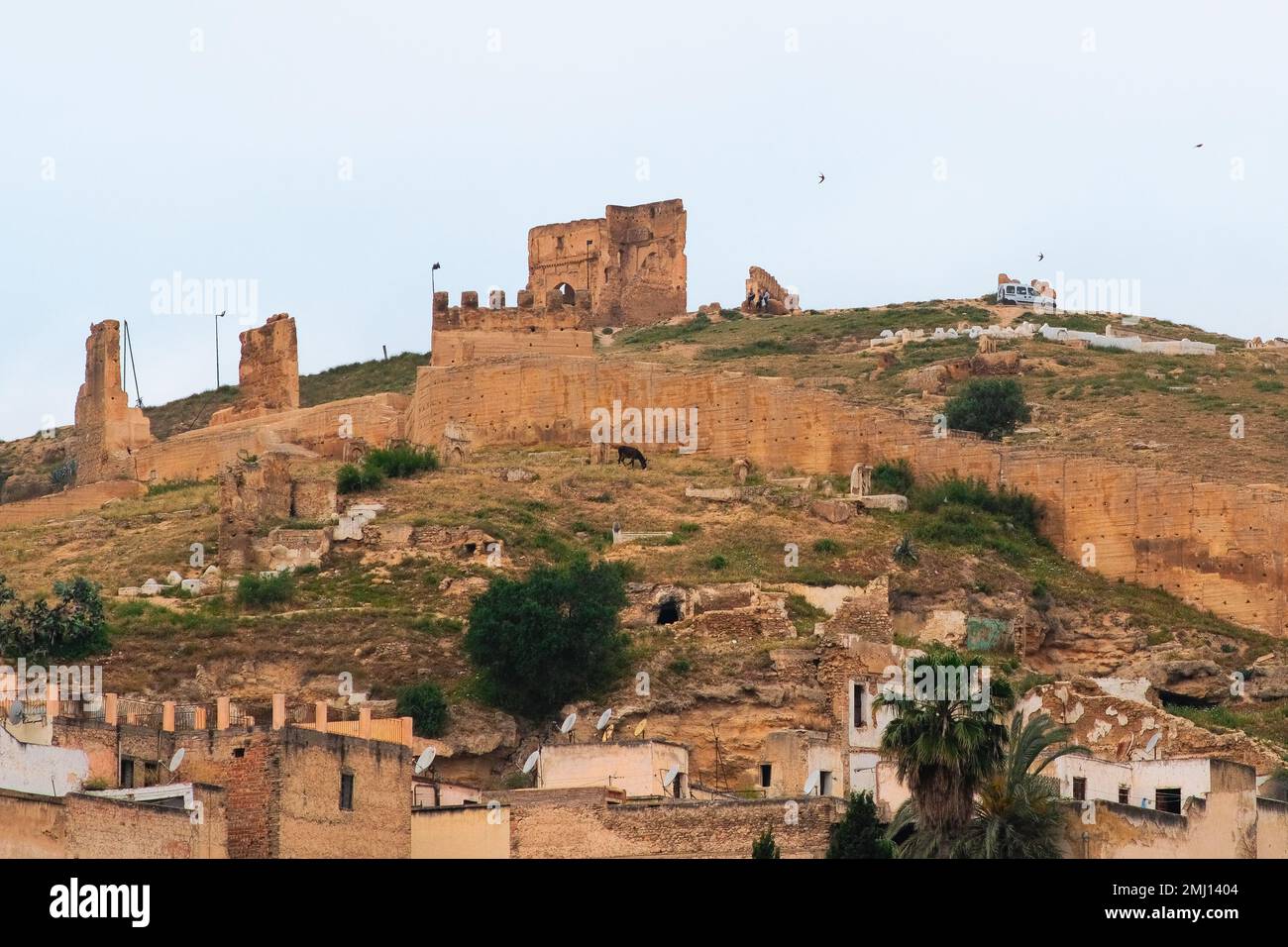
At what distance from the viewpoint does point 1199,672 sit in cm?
5159

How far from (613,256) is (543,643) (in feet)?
139

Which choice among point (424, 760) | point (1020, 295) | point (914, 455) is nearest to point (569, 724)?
point (424, 760)

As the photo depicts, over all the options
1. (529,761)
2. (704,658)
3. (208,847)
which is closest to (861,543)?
(704,658)

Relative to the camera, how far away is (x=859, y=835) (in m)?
36.0

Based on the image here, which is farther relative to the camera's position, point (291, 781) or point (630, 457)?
point (630, 457)

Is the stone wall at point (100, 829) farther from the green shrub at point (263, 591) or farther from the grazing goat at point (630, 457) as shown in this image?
the grazing goat at point (630, 457)

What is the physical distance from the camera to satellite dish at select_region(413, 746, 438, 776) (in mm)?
40969

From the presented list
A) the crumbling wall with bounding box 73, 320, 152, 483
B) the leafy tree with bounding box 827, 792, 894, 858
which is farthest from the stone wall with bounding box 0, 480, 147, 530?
the leafy tree with bounding box 827, 792, 894, 858

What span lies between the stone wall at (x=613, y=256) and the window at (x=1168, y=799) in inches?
1938

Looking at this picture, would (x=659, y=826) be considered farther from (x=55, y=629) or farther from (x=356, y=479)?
(x=356, y=479)

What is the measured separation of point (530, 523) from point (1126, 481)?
10.3 m

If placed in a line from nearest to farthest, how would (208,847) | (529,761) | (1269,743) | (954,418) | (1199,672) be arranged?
(208,847), (529,761), (1269,743), (1199,672), (954,418)

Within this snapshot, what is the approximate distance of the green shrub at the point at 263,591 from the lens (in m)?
52.0

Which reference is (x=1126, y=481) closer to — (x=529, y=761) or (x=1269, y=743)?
(x=1269, y=743)
